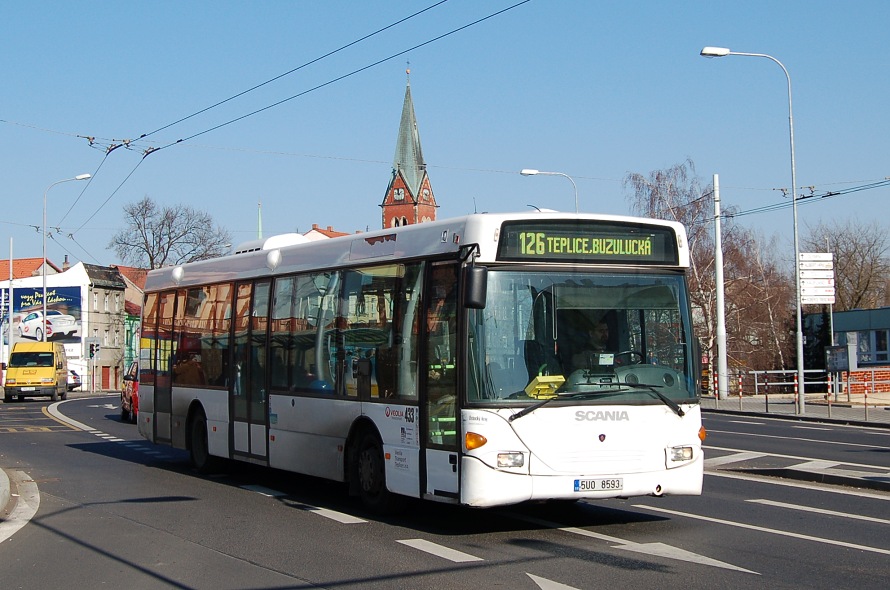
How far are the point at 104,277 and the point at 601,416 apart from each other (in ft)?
294

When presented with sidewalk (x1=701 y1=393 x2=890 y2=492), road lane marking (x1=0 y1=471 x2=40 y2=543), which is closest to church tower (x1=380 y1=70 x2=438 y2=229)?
sidewalk (x1=701 y1=393 x2=890 y2=492)

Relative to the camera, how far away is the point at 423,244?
10.7 m

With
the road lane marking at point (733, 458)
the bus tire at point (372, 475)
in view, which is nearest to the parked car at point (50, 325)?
the road lane marking at point (733, 458)

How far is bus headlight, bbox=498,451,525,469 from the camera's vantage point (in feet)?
31.1

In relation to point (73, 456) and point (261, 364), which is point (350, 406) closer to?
point (261, 364)

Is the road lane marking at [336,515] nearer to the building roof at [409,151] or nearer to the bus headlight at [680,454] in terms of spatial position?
the bus headlight at [680,454]

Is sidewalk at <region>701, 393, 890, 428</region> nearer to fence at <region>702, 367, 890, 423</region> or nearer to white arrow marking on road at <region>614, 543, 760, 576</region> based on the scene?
fence at <region>702, 367, 890, 423</region>

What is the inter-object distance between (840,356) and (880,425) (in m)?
8.49

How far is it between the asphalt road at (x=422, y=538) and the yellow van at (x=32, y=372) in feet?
112

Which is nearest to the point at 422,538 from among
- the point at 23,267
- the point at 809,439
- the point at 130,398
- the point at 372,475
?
the point at 372,475

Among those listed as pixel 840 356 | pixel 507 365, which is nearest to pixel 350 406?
pixel 507 365

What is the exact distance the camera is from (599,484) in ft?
32.0

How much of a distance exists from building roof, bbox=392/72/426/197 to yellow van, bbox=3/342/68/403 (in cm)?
6279

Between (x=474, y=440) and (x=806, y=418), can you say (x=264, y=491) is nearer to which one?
(x=474, y=440)
